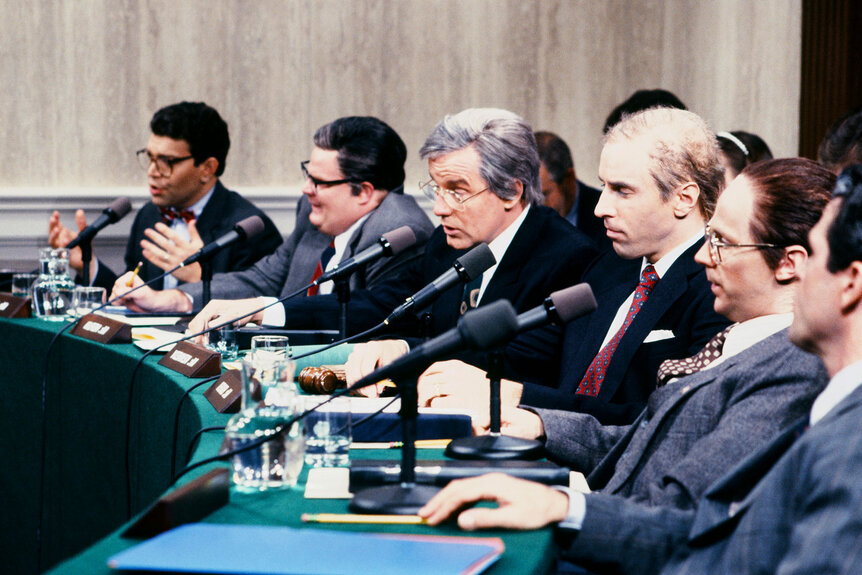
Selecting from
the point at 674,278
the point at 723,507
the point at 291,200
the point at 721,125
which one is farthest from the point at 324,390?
the point at 721,125

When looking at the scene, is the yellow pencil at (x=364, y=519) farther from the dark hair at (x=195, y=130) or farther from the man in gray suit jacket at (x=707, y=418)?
the dark hair at (x=195, y=130)

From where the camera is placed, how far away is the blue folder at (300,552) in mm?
1205

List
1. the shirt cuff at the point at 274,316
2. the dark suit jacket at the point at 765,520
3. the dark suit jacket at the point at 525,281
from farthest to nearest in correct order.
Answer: the shirt cuff at the point at 274,316 < the dark suit jacket at the point at 525,281 < the dark suit jacket at the point at 765,520

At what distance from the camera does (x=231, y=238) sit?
10.5ft

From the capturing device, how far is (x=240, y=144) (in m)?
5.81

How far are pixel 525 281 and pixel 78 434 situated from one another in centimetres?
139

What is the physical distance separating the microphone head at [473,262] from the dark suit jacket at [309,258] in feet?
5.05

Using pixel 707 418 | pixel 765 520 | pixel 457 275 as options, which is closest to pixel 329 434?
pixel 457 275

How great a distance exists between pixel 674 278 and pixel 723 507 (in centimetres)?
111

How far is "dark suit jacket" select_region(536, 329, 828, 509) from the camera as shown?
1660 millimetres

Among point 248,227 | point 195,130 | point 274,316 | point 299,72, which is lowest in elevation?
point 274,316

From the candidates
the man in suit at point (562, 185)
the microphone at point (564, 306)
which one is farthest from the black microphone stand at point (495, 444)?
the man in suit at point (562, 185)

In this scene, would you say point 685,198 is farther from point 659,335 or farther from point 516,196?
point 516,196

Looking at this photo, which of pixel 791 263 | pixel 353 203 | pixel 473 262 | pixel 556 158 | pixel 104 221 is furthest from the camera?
pixel 556 158
